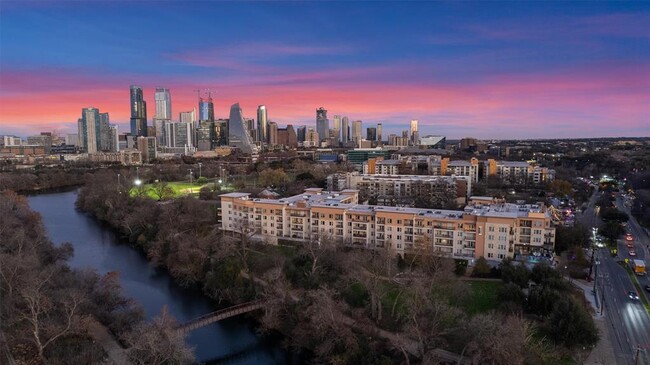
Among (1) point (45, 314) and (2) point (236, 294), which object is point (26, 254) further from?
(2) point (236, 294)

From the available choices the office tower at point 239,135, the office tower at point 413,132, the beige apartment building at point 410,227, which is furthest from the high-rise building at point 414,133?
the beige apartment building at point 410,227

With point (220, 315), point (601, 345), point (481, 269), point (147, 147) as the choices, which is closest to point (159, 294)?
point (220, 315)

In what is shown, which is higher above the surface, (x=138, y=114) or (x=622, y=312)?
(x=138, y=114)

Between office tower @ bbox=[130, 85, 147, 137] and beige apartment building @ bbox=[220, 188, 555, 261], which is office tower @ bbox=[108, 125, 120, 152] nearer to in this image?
office tower @ bbox=[130, 85, 147, 137]

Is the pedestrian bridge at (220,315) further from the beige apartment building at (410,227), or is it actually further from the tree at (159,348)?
the beige apartment building at (410,227)

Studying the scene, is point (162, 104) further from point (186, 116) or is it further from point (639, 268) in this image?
point (639, 268)

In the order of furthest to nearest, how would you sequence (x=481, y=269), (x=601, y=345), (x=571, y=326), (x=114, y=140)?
(x=114, y=140), (x=481, y=269), (x=601, y=345), (x=571, y=326)
